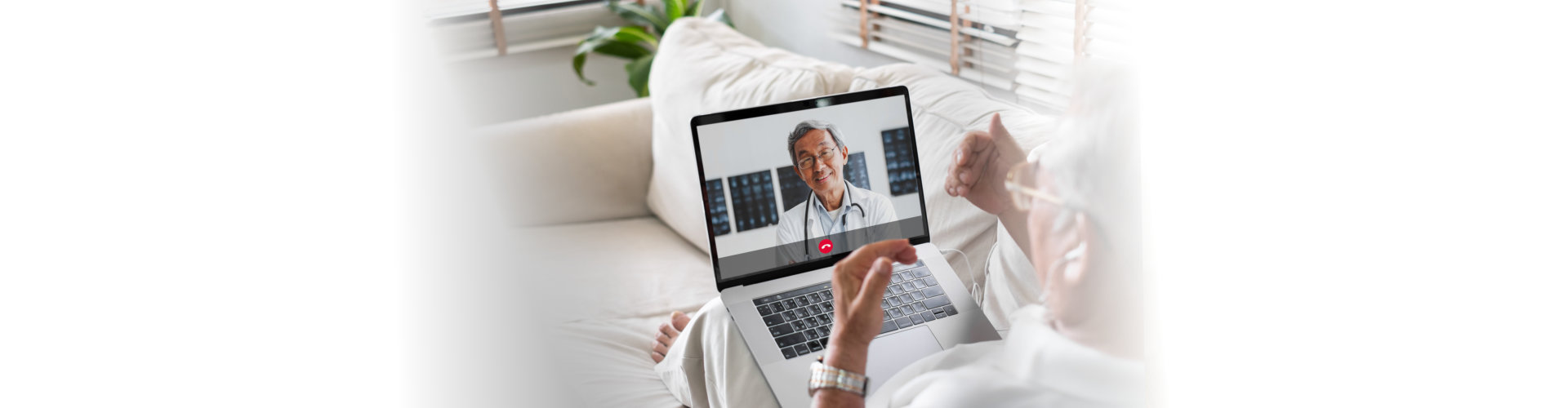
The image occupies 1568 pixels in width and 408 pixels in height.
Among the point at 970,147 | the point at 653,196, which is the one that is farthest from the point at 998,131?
the point at 653,196

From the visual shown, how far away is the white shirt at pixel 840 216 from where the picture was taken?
1.86 feet

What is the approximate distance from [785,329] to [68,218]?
38 cm

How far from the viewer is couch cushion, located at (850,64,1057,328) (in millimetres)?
574

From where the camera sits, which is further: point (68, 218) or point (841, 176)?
point (841, 176)

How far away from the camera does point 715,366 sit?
58 centimetres

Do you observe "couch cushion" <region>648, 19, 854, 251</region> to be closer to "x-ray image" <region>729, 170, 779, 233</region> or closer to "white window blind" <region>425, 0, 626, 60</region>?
"white window blind" <region>425, 0, 626, 60</region>

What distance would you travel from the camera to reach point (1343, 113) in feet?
1.96

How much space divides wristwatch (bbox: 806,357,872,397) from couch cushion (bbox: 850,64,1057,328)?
0.38ft

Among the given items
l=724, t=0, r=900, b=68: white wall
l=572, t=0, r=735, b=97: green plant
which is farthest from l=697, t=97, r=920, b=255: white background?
l=572, t=0, r=735, b=97: green plant

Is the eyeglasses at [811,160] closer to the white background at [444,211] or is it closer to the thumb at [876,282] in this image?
the thumb at [876,282]

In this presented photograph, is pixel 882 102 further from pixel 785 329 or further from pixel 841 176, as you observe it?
pixel 785 329

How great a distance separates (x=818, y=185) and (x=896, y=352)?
0.12 m

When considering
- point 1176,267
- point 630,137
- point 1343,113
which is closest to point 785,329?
point 1176,267

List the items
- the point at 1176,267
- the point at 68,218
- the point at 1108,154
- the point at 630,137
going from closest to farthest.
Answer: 1. the point at 68,218
2. the point at 1108,154
3. the point at 1176,267
4. the point at 630,137
